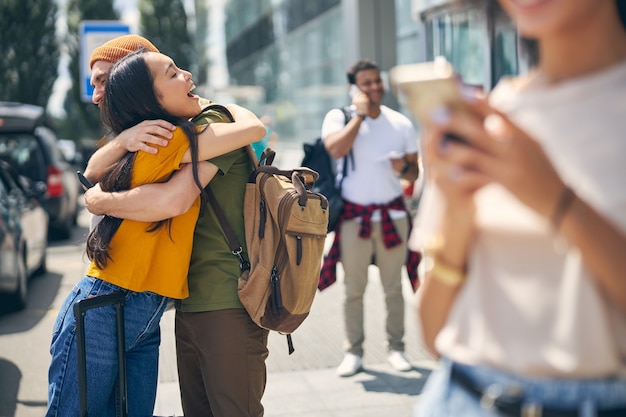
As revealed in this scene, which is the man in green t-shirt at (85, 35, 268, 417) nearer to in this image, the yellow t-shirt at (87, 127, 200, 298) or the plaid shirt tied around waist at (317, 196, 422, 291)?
the yellow t-shirt at (87, 127, 200, 298)

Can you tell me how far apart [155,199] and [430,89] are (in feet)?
6.27

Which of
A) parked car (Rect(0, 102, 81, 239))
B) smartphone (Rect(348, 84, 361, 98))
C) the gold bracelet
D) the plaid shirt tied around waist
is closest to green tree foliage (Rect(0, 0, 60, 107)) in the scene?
parked car (Rect(0, 102, 81, 239))

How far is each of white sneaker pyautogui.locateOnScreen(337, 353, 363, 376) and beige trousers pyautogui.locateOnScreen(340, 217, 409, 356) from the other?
0.12ft

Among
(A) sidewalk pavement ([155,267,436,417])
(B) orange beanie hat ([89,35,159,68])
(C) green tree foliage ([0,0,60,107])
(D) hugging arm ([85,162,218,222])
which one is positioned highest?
(C) green tree foliage ([0,0,60,107])

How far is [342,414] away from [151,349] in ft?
6.54

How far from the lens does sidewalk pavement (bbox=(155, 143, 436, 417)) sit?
527cm

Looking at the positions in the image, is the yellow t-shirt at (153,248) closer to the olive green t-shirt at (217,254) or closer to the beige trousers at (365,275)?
the olive green t-shirt at (217,254)

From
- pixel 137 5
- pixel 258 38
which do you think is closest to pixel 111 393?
pixel 258 38

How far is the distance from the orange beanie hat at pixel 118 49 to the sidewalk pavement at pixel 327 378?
2.49 meters

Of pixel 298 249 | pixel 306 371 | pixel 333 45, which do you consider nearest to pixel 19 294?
pixel 306 371

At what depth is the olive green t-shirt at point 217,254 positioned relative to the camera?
324cm

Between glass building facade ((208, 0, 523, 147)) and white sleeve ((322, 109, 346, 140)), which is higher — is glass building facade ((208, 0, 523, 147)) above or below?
above

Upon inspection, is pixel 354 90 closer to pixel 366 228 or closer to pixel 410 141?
pixel 410 141

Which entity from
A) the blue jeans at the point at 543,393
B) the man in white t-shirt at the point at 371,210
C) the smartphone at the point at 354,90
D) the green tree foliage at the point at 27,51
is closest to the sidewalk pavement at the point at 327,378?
the man in white t-shirt at the point at 371,210
